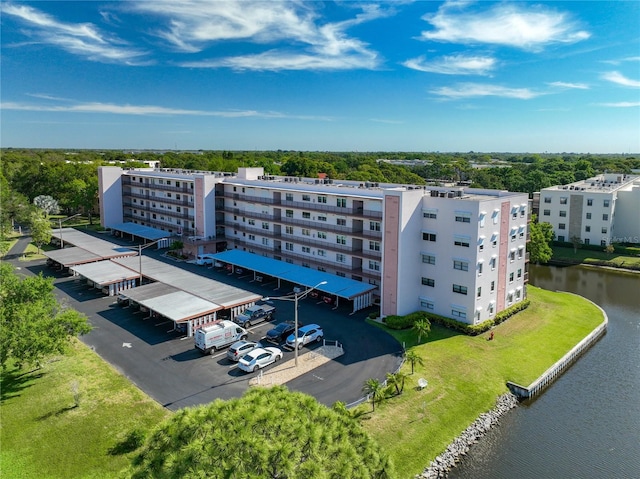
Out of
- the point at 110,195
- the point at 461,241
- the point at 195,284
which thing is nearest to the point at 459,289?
the point at 461,241

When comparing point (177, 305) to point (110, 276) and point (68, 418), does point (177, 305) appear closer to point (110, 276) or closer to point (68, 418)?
point (110, 276)

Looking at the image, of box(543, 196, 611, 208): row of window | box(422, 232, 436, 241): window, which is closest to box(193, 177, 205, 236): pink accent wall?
box(422, 232, 436, 241): window

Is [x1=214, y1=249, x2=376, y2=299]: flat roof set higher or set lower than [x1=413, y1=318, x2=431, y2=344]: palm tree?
higher

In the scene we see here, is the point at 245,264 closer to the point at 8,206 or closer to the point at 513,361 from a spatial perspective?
the point at 513,361

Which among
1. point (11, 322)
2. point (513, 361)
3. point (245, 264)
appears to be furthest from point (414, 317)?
point (11, 322)

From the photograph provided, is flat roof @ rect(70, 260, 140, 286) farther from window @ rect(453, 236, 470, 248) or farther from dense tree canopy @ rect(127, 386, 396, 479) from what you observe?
dense tree canopy @ rect(127, 386, 396, 479)

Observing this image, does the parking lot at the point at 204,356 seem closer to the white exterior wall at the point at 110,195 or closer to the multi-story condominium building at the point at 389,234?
the multi-story condominium building at the point at 389,234
